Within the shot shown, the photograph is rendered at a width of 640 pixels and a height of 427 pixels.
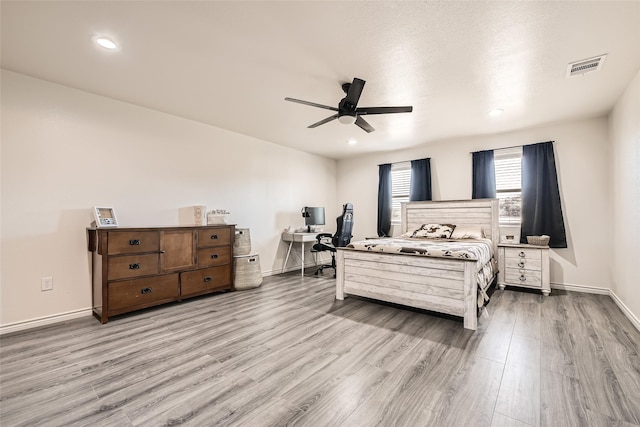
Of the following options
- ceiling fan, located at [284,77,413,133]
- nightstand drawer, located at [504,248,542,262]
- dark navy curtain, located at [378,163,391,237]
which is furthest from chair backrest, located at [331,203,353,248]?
nightstand drawer, located at [504,248,542,262]

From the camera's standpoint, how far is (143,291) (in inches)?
121

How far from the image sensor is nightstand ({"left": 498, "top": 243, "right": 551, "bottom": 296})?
373 centimetres

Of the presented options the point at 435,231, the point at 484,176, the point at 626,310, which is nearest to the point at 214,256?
the point at 435,231

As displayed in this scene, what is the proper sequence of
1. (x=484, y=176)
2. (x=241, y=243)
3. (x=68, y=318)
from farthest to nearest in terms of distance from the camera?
(x=484, y=176) < (x=241, y=243) < (x=68, y=318)

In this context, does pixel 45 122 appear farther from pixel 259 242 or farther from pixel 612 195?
pixel 612 195

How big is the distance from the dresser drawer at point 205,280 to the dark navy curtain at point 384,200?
3244 mm

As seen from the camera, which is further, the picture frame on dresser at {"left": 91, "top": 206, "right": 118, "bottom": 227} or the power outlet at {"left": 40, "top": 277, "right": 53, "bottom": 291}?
the picture frame on dresser at {"left": 91, "top": 206, "right": 118, "bottom": 227}

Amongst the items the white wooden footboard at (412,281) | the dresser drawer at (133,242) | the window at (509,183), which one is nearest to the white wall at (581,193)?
the window at (509,183)

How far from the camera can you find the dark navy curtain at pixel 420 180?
16.8ft

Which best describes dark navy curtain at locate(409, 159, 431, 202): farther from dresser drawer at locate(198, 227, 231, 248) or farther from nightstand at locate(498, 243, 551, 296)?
dresser drawer at locate(198, 227, 231, 248)

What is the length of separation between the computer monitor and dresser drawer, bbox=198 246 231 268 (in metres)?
1.87

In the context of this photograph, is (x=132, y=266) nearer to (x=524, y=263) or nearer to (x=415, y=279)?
(x=415, y=279)

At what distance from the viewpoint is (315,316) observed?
295 cm

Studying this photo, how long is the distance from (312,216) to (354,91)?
10.7 feet
